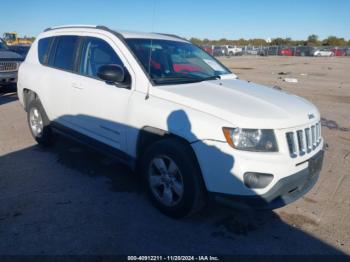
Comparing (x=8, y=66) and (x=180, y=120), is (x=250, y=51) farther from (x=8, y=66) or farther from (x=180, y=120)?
(x=180, y=120)

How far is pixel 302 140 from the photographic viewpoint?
314cm

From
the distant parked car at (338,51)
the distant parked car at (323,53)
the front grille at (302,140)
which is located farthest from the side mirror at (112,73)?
the distant parked car at (338,51)

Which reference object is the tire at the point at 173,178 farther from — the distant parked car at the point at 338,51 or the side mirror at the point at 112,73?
the distant parked car at the point at 338,51

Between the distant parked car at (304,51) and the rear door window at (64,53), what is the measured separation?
63.1m

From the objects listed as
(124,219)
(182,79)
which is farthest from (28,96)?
(124,219)

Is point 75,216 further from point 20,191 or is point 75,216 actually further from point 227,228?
point 227,228

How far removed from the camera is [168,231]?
3.26 metres

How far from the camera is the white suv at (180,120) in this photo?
2887 mm

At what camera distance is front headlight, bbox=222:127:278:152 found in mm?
2863

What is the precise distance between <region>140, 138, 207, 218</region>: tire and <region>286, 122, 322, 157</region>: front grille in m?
0.91

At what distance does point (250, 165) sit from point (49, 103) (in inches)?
142

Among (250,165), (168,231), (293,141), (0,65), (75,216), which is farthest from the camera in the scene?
(0,65)

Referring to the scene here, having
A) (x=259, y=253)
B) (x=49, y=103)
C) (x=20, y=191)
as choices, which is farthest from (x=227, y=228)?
(x=49, y=103)

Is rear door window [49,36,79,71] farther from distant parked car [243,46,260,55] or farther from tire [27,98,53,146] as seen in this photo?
distant parked car [243,46,260,55]
